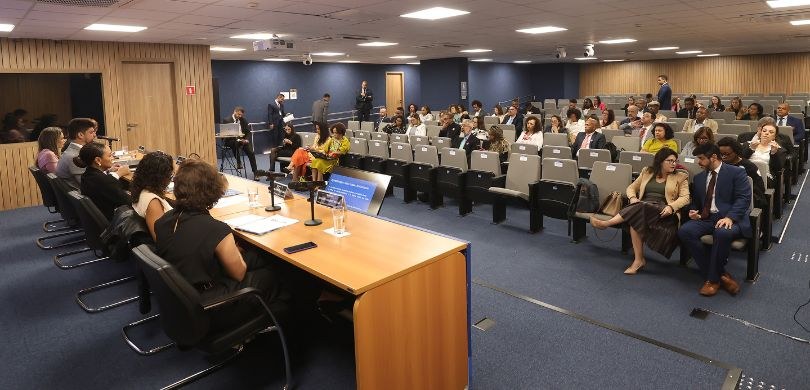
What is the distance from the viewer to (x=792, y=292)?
13.9 feet

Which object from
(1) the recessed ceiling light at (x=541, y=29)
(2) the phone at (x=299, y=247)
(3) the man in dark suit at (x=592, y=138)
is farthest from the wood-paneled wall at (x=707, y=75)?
(2) the phone at (x=299, y=247)

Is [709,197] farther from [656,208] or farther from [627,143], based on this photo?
[627,143]

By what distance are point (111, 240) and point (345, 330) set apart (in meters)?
1.92

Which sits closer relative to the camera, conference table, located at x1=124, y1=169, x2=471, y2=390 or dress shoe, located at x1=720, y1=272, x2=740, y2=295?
conference table, located at x1=124, y1=169, x2=471, y2=390

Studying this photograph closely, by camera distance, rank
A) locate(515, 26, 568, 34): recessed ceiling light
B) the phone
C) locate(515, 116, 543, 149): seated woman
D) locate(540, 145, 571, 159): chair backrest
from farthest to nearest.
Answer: locate(515, 26, 568, 34): recessed ceiling light
locate(515, 116, 543, 149): seated woman
locate(540, 145, 571, 159): chair backrest
the phone

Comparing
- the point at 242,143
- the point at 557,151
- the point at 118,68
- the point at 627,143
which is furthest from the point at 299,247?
the point at 118,68

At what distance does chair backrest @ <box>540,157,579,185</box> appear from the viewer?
18.9ft

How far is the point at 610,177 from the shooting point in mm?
5422

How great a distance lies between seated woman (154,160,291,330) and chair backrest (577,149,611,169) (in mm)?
4798

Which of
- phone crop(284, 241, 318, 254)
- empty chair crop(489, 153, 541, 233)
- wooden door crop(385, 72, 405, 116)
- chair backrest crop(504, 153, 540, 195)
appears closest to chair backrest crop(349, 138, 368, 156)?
empty chair crop(489, 153, 541, 233)

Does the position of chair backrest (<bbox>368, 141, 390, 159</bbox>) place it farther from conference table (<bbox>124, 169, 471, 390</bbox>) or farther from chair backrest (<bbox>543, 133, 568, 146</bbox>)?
conference table (<bbox>124, 169, 471, 390</bbox>)

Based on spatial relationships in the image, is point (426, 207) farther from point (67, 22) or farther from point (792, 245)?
point (67, 22)

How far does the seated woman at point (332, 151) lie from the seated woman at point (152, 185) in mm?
3625

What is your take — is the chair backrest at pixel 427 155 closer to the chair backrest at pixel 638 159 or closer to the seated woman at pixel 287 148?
the chair backrest at pixel 638 159
